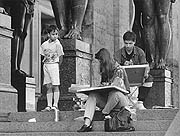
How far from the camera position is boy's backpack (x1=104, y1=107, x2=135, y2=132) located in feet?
36.9

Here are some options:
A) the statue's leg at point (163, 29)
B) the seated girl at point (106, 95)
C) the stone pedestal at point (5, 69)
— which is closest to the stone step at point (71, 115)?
the seated girl at point (106, 95)

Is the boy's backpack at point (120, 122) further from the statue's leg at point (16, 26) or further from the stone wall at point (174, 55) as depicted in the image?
the stone wall at point (174, 55)

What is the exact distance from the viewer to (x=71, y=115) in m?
12.8

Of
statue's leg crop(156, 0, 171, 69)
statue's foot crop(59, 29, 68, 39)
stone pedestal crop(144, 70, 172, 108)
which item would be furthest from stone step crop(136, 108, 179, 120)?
statue's leg crop(156, 0, 171, 69)

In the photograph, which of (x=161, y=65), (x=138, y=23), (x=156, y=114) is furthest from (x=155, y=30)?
(x=156, y=114)

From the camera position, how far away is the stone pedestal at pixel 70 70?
50.9ft

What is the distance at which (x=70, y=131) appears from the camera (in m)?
11.8

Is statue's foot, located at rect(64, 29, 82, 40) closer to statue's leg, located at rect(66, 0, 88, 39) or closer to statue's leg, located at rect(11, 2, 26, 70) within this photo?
statue's leg, located at rect(66, 0, 88, 39)

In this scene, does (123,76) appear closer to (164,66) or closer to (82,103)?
(82,103)

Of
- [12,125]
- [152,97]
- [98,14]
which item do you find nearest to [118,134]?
[12,125]

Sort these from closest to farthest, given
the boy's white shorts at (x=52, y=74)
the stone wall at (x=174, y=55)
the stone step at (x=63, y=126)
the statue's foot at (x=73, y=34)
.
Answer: the stone step at (x=63, y=126), the boy's white shorts at (x=52, y=74), the statue's foot at (x=73, y=34), the stone wall at (x=174, y=55)

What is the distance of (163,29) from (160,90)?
1449 millimetres

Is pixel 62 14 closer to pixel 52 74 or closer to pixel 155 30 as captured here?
pixel 155 30

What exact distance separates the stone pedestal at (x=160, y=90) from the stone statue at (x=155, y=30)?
192 mm
